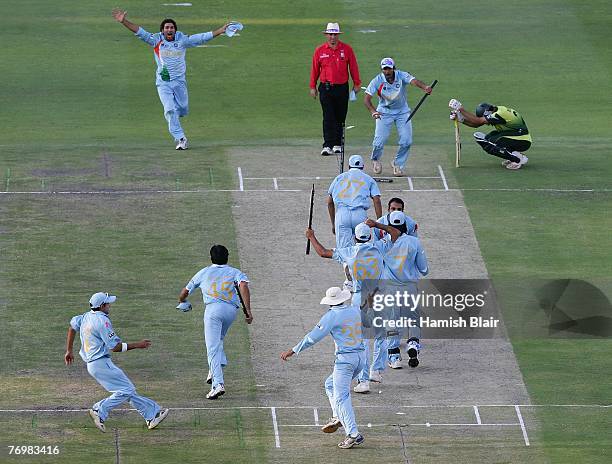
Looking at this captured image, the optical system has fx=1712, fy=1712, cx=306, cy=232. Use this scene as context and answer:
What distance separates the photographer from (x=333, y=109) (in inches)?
1164

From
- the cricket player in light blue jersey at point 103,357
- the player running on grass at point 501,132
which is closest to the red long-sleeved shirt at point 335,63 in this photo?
the player running on grass at point 501,132

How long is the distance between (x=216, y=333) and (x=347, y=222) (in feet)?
12.7

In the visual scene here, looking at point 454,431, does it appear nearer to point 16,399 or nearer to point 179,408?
point 179,408

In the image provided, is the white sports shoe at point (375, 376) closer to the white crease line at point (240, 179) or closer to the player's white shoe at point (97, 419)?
the player's white shoe at point (97, 419)

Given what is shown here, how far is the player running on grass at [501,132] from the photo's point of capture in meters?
29.2

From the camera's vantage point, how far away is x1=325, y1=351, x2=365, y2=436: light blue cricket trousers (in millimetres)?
19312

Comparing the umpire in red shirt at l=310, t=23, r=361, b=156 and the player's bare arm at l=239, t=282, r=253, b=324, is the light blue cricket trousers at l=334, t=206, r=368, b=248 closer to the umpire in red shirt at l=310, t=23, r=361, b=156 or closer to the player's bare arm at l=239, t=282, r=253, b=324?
the player's bare arm at l=239, t=282, r=253, b=324

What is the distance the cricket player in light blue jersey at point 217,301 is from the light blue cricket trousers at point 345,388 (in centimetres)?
164

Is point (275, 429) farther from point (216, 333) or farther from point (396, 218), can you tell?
point (396, 218)

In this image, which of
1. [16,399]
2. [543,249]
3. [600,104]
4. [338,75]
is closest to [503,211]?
[543,249]

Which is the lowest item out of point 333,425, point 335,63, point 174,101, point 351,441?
point 351,441

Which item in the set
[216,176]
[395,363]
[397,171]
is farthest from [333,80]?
[395,363]

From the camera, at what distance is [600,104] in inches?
1323

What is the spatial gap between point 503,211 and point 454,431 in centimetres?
791
